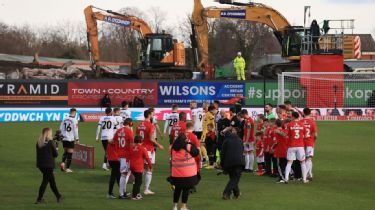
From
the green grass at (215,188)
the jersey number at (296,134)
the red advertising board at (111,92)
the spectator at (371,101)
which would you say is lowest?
the green grass at (215,188)

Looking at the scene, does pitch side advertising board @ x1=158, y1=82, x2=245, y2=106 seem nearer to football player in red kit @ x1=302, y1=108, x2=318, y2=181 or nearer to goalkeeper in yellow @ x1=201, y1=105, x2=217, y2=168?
goalkeeper in yellow @ x1=201, y1=105, x2=217, y2=168

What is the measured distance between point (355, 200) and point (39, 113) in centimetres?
3265

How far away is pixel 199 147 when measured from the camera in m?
17.1

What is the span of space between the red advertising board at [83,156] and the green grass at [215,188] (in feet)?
1.28

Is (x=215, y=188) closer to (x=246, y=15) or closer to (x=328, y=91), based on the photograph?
(x=328, y=91)

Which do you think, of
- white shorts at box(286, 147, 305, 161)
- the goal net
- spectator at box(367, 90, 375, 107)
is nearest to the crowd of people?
white shorts at box(286, 147, 305, 161)

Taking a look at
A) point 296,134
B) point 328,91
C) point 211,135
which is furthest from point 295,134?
point 328,91

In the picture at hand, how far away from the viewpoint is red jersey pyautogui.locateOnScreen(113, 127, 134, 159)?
17.5m

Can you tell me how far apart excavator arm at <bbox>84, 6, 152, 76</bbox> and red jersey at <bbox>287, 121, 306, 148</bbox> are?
132 feet

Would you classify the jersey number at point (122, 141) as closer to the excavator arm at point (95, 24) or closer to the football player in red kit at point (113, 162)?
the football player in red kit at point (113, 162)

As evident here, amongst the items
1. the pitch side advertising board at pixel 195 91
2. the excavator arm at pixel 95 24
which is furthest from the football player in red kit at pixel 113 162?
the excavator arm at pixel 95 24

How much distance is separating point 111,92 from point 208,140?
91.2ft

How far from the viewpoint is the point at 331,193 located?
61.3ft

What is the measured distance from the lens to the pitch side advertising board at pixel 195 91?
2046 inches
